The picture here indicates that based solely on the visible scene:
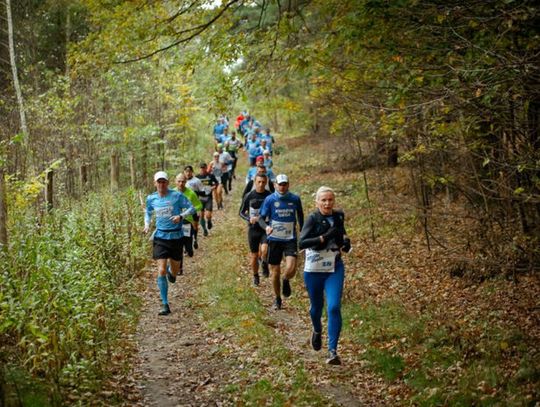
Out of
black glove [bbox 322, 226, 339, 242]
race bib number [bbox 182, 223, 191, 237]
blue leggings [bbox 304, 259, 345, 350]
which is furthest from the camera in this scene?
race bib number [bbox 182, 223, 191, 237]

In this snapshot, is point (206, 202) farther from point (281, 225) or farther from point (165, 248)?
point (281, 225)

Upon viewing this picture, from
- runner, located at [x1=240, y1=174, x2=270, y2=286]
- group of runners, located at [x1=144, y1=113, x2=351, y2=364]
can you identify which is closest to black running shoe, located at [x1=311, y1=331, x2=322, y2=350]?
group of runners, located at [x1=144, y1=113, x2=351, y2=364]

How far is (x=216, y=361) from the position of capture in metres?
8.02

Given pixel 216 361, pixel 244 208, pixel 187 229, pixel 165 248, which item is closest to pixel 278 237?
pixel 244 208

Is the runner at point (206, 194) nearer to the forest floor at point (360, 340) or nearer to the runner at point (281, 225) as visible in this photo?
the forest floor at point (360, 340)

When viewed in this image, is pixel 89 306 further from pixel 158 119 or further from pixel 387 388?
pixel 158 119

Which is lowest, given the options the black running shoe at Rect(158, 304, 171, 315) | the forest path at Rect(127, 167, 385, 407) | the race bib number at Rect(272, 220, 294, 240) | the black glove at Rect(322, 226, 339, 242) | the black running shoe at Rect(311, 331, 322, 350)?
the forest path at Rect(127, 167, 385, 407)

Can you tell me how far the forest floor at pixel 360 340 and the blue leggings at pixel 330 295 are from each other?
0.49 m

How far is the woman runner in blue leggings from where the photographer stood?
7461mm

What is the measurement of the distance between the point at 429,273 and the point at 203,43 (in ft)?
21.0

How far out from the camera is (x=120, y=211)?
49.3ft

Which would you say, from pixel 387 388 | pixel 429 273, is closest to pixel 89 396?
pixel 387 388

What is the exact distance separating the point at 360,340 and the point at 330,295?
1567mm

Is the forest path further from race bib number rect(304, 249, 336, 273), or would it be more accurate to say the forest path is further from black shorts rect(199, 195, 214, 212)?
black shorts rect(199, 195, 214, 212)
